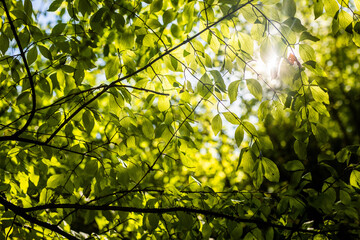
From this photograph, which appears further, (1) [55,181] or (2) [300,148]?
(1) [55,181]

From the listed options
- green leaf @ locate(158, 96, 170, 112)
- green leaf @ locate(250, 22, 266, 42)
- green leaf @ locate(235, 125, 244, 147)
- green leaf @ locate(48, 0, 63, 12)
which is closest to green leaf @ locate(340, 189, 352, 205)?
green leaf @ locate(235, 125, 244, 147)

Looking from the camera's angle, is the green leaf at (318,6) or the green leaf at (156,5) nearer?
the green leaf at (318,6)

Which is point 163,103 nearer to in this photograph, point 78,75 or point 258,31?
point 78,75

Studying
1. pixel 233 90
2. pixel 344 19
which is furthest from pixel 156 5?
pixel 344 19

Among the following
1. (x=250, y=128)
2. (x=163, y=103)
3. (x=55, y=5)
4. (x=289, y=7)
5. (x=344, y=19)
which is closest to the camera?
(x=289, y=7)

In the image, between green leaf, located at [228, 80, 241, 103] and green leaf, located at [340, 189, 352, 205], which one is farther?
green leaf, located at [340, 189, 352, 205]

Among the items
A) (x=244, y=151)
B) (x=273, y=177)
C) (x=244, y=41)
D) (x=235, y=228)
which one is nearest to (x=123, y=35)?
(x=244, y=41)

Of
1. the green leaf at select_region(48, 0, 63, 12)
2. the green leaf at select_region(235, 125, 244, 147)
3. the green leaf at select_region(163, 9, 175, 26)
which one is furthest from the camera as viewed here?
the green leaf at select_region(48, 0, 63, 12)

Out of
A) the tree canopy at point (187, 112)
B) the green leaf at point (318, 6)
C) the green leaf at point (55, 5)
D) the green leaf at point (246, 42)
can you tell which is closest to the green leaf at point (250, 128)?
the tree canopy at point (187, 112)

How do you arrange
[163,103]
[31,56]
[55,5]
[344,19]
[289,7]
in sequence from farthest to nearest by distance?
1. [55,5]
2. [163,103]
3. [31,56]
4. [344,19]
5. [289,7]

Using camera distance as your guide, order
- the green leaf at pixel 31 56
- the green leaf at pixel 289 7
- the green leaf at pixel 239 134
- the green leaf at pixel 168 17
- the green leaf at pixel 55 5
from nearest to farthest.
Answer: the green leaf at pixel 289 7 < the green leaf at pixel 239 134 < the green leaf at pixel 31 56 < the green leaf at pixel 168 17 < the green leaf at pixel 55 5

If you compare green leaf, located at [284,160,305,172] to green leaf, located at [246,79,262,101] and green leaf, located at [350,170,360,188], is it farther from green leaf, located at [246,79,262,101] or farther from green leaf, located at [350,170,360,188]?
green leaf, located at [246,79,262,101]

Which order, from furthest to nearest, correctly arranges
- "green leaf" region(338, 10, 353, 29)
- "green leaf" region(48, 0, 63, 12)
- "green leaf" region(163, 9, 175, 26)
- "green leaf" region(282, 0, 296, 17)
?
1. "green leaf" region(48, 0, 63, 12)
2. "green leaf" region(163, 9, 175, 26)
3. "green leaf" region(338, 10, 353, 29)
4. "green leaf" region(282, 0, 296, 17)

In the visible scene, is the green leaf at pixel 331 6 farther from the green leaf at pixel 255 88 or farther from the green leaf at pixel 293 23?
the green leaf at pixel 255 88
